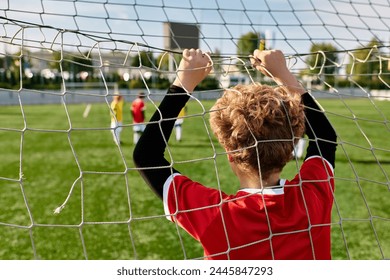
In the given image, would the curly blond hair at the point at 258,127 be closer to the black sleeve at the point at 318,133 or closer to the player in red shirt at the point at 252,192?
the player in red shirt at the point at 252,192

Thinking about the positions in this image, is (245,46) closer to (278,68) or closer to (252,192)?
(278,68)

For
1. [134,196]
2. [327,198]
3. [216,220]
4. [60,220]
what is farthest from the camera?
[134,196]

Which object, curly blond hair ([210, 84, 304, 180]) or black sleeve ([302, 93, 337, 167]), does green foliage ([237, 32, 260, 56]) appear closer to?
black sleeve ([302, 93, 337, 167])

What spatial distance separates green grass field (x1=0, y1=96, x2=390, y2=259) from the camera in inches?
78.4

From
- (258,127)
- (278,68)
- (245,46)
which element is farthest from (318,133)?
(245,46)

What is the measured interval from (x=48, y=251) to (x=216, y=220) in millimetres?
2236

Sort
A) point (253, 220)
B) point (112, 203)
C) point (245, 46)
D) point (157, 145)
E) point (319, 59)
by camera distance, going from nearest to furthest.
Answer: point (253, 220), point (157, 145), point (319, 59), point (112, 203), point (245, 46)

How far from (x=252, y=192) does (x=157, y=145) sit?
262mm

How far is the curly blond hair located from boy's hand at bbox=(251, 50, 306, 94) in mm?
209

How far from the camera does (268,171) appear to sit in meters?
1.04

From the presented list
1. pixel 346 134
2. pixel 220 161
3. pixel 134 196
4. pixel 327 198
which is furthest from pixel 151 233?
pixel 346 134

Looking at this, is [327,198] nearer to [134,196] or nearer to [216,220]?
[216,220]

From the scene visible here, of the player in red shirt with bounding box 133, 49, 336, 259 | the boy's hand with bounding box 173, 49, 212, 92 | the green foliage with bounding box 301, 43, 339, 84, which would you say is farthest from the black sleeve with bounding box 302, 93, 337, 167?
the green foliage with bounding box 301, 43, 339, 84

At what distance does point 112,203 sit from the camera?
4047 mm
